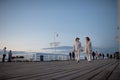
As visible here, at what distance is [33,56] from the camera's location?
26062 millimetres

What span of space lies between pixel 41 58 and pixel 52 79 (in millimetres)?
25018

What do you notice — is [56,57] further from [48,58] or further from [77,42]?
[77,42]

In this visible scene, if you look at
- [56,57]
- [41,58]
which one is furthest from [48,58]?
[56,57]

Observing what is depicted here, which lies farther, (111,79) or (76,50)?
(76,50)

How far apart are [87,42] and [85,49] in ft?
1.88

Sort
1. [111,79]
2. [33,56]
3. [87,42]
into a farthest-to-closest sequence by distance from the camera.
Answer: [33,56] < [87,42] < [111,79]

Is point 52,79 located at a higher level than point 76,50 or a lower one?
lower

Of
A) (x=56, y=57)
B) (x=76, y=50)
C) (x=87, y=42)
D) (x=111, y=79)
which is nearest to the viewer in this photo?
(x=111, y=79)

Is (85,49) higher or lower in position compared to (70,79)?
higher

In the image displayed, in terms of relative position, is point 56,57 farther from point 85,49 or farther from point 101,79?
point 101,79

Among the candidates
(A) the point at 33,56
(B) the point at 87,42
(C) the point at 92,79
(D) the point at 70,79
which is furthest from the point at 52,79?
(A) the point at 33,56

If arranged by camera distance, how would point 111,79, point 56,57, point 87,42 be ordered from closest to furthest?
point 111,79 → point 87,42 → point 56,57

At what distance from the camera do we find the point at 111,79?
9.59 feet

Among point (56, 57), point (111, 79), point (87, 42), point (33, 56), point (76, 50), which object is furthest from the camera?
point (56, 57)
